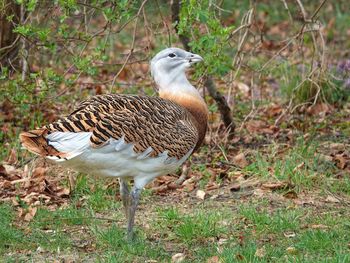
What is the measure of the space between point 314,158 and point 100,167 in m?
2.50

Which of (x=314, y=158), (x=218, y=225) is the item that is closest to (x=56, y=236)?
(x=218, y=225)

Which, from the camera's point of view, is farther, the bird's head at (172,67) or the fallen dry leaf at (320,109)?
A: the fallen dry leaf at (320,109)

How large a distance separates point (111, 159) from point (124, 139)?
147mm

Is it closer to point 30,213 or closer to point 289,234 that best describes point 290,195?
point 289,234

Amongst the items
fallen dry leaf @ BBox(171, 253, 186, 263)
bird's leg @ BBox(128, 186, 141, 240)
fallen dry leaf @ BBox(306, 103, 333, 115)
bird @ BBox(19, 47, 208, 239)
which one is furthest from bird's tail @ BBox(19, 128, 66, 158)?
fallen dry leaf @ BBox(306, 103, 333, 115)

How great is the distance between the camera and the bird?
500cm

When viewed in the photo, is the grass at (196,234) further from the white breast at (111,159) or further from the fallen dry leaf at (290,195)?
the white breast at (111,159)

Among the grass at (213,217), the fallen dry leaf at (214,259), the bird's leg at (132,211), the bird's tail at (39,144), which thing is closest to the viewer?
the fallen dry leaf at (214,259)

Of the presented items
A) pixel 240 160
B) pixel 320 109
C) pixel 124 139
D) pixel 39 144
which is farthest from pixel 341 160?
pixel 39 144

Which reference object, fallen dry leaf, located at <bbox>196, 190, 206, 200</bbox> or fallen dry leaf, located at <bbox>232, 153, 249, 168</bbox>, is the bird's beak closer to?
fallen dry leaf, located at <bbox>196, 190, 206, 200</bbox>

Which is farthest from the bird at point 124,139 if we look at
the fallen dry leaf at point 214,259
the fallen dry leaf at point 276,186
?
the fallen dry leaf at point 276,186

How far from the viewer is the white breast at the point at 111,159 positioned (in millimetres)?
4965

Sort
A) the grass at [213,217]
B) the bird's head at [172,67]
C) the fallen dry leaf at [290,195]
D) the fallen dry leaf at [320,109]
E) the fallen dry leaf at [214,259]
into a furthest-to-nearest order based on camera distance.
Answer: the fallen dry leaf at [320,109], the fallen dry leaf at [290,195], the bird's head at [172,67], the grass at [213,217], the fallen dry leaf at [214,259]

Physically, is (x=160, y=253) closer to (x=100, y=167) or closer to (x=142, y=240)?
(x=142, y=240)
